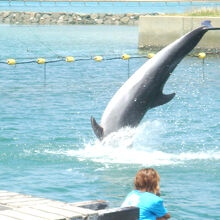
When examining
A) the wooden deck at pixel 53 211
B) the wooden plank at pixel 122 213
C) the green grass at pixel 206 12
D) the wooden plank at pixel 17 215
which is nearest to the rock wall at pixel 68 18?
the green grass at pixel 206 12

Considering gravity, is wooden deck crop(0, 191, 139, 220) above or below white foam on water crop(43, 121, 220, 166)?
below

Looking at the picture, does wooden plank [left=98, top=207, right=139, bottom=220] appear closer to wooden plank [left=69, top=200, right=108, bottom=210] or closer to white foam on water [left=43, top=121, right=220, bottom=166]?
wooden plank [left=69, top=200, right=108, bottom=210]

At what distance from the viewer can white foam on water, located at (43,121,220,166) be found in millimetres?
13547

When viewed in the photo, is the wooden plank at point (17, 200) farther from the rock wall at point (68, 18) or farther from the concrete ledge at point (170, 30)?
the rock wall at point (68, 18)

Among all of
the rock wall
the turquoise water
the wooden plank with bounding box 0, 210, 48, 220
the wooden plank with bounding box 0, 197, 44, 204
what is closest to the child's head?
the wooden plank with bounding box 0, 210, 48, 220

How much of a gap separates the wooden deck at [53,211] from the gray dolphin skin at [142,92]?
15.2ft

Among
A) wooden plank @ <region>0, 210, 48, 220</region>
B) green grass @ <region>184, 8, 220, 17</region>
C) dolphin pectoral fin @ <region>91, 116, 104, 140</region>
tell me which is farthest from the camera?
green grass @ <region>184, 8, 220, 17</region>


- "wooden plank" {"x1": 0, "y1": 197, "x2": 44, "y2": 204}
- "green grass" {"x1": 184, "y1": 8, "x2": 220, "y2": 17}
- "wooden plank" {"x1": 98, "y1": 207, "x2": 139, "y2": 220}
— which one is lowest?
"wooden plank" {"x1": 98, "y1": 207, "x2": 139, "y2": 220}

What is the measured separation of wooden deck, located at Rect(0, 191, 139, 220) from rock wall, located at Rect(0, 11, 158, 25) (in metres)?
77.6

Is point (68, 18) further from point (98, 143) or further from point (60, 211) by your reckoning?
point (60, 211)

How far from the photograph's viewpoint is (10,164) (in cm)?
1418

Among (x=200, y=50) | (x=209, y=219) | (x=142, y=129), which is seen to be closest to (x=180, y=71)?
(x=200, y=50)

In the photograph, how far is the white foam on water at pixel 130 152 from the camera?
1355 cm

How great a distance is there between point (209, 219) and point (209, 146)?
5.89 metres
